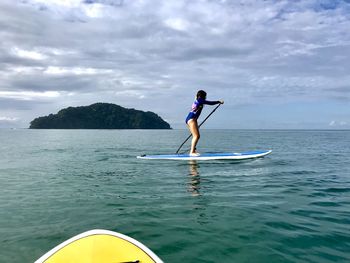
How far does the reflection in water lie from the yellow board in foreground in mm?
5214

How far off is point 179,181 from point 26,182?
19.3 ft

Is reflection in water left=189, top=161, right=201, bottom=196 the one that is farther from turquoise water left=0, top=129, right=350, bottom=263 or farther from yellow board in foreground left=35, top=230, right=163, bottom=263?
yellow board in foreground left=35, top=230, right=163, bottom=263

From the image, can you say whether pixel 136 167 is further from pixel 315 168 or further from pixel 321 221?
pixel 321 221

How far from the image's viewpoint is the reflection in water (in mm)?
9875

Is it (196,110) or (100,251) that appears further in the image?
(196,110)

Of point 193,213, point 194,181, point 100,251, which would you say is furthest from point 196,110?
point 100,251

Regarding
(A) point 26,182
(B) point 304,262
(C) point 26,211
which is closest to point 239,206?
(B) point 304,262

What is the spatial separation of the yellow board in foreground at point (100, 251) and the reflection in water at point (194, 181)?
5.21m

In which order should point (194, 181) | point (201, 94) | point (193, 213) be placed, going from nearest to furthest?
point (193, 213)
point (194, 181)
point (201, 94)

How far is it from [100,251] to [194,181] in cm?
758

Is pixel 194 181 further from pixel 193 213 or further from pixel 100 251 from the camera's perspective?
pixel 100 251

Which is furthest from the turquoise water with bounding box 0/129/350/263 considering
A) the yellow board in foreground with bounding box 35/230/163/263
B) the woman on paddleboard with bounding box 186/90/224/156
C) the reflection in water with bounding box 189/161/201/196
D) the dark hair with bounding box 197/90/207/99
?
the dark hair with bounding box 197/90/207/99

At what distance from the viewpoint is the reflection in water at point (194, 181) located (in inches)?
389

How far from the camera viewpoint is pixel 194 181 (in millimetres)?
11641
